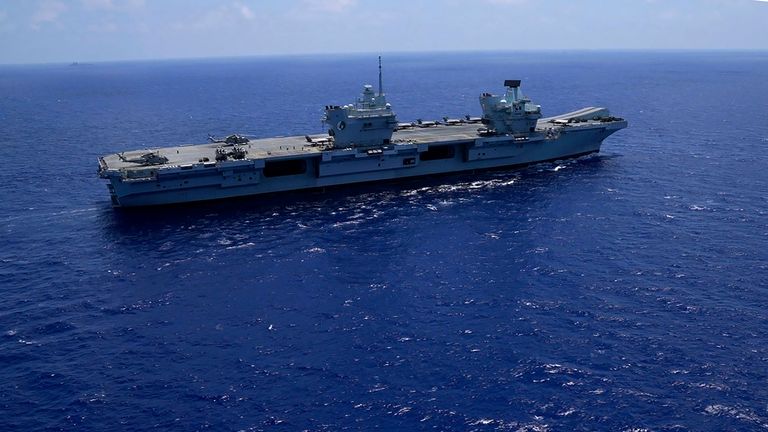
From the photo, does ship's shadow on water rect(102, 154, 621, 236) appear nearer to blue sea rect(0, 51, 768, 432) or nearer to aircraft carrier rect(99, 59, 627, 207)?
blue sea rect(0, 51, 768, 432)

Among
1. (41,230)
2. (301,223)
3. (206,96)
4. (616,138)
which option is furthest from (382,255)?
(206,96)

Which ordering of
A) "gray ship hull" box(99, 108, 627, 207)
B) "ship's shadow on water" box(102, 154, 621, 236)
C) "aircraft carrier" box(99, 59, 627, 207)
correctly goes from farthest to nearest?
"aircraft carrier" box(99, 59, 627, 207), "gray ship hull" box(99, 108, 627, 207), "ship's shadow on water" box(102, 154, 621, 236)

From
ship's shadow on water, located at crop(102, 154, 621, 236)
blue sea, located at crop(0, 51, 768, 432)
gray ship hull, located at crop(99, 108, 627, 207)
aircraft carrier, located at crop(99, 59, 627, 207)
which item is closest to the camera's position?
blue sea, located at crop(0, 51, 768, 432)

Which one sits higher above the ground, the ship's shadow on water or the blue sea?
the ship's shadow on water

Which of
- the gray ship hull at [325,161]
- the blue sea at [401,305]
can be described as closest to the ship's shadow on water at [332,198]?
the blue sea at [401,305]

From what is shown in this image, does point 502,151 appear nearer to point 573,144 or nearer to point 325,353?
point 573,144

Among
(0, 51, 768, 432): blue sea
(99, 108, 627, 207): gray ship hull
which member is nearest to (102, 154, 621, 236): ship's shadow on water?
(0, 51, 768, 432): blue sea

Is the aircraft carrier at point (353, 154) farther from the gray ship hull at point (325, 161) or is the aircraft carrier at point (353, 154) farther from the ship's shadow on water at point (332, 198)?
the ship's shadow on water at point (332, 198)
